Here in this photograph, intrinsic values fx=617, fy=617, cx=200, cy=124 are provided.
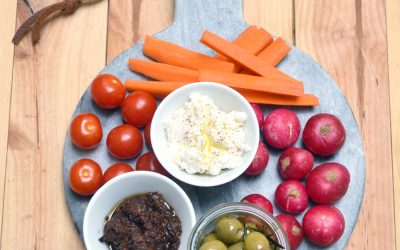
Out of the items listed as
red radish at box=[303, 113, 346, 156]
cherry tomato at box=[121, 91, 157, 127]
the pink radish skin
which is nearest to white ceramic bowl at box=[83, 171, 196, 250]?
cherry tomato at box=[121, 91, 157, 127]

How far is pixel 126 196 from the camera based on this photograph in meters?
1.85

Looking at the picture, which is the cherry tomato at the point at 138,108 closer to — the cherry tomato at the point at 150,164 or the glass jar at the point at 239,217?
the cherry tomato at the point at 150,164

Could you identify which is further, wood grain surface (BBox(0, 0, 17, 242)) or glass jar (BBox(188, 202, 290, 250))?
wood grain surface (BBox(0, 0, 17, 242))

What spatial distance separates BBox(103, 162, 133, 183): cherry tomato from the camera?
1891 mm

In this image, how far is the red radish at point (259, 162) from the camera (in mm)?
1876

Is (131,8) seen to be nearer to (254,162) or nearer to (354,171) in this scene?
(254,162)

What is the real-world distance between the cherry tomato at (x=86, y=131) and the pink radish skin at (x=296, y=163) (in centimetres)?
58

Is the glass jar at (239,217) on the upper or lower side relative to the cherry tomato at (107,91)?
lower

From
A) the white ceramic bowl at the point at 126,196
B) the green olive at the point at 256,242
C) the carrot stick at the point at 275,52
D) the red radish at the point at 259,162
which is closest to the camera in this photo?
the green olive at the point at 256,242

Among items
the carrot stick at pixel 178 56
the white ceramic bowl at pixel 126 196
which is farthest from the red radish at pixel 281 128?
the white ceramic bowl at pixel 126 196

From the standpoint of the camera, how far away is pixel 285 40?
2055 millimetres

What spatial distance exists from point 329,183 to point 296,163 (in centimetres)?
11

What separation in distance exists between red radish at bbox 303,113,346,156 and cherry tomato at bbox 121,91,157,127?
0.49 m

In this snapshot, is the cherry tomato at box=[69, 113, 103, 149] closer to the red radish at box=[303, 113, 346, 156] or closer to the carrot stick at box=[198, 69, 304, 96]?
the carrot stick at box=[198, 69, 304, 96]
